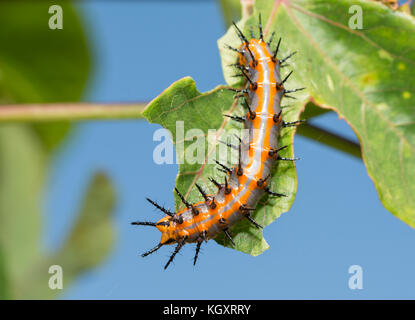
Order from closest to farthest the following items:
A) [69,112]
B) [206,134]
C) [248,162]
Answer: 1. [206,134]
2. [248,162]
3. [69,112]

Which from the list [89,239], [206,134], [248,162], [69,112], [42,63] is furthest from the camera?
[89,239]

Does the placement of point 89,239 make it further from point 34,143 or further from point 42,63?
point 42,63

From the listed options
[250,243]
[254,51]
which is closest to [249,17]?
[254,51]

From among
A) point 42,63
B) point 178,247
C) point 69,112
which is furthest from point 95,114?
point 42,63

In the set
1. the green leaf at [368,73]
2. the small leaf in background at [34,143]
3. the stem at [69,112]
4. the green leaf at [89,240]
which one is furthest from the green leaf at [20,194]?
the green leaf at [368,73]

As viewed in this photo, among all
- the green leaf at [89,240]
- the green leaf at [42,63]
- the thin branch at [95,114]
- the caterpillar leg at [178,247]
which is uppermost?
the green leaf at [42,63]

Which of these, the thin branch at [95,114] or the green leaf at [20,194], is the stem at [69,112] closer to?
the thin branch at [95,114]
